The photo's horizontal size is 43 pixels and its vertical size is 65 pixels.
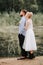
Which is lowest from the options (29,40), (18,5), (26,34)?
(18,5)

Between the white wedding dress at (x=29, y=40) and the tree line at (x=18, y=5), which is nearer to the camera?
the white wedding dress at (x=29, y=40)

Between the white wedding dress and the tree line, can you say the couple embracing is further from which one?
the tree line

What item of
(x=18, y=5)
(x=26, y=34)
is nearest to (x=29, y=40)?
(x=26, y=34)

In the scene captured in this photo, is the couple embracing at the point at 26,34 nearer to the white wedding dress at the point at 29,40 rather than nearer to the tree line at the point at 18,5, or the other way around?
the white wedding dress at the point at 29,40

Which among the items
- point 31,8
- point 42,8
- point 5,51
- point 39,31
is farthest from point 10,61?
point 42,8

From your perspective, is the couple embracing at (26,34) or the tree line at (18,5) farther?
the tree line at (18,5)

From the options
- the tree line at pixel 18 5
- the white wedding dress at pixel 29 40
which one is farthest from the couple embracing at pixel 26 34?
the tree line at pixel 18 5

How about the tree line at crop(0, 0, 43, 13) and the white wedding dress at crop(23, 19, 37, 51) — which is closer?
the white wedding dress at crop(23, 19, 37, 51)

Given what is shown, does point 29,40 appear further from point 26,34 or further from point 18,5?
point 18,5

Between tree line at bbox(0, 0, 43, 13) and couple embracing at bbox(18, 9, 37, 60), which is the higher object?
couple embracing at bbox(18, 9, 37, 60)

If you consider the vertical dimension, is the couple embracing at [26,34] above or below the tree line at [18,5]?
above

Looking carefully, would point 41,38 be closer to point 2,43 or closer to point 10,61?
point 2,43

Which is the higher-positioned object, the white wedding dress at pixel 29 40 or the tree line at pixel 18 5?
the white wedding dress at pixel 29 40

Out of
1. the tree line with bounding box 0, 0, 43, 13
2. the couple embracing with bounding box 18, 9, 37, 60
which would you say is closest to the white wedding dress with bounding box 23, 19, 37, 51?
the couple embracing with bounding box 18, 9, 37, 60
